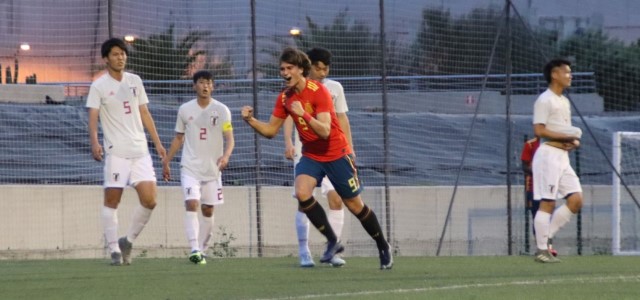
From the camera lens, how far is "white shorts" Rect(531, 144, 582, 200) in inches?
517

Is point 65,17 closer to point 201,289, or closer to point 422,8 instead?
point 422,8

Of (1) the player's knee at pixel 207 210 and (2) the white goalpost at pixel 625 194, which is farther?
(2) the white goalpost at pixel 625 194

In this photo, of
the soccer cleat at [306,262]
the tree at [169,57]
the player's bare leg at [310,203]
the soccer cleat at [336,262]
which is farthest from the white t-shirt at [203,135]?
the tree at [169,57]

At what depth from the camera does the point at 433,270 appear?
38.4 ft

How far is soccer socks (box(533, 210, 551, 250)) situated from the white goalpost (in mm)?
5025

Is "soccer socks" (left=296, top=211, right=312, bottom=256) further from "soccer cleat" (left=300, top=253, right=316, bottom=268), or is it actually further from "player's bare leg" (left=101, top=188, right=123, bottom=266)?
"player's bare leg" (left=101, top=188, right=123, bottom=266)

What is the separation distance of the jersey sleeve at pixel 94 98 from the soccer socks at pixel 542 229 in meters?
4.57

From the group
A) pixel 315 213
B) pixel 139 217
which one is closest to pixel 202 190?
pixel 139 217

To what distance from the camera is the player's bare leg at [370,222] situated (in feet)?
36.8

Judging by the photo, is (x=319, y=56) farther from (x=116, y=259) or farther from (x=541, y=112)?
(x=116, y=259)

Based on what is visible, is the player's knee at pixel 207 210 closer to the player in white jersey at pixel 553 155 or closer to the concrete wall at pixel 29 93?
the player in white jersey at pixel 553 155

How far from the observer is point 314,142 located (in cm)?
1112

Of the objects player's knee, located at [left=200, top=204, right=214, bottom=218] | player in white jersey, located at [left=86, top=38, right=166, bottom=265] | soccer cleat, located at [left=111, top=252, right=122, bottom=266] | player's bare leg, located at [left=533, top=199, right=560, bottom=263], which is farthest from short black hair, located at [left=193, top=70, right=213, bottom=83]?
player's bare leg, located at [left=533, top=199, right=560, bottom=263]

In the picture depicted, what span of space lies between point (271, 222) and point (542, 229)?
20.2 ft
